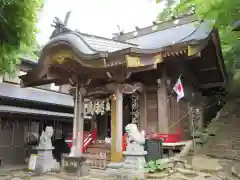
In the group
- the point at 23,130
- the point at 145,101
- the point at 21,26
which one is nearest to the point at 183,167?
the point at 145,101

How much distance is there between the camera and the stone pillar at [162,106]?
930 cm

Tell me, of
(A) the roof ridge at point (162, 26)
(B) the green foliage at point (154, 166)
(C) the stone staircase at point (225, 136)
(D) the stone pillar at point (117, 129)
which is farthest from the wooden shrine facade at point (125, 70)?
(A) the roof ridge at point (162, 26)

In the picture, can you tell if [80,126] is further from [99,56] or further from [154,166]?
[154,166]

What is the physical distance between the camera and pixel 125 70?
8.52 metres

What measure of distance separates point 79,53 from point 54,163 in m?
4.69

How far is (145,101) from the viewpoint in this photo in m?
9.95

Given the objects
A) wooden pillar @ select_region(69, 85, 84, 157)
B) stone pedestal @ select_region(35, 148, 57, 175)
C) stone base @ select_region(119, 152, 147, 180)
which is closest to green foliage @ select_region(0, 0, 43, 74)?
wooden pillar @ select_region(69, 85, 84, 157)

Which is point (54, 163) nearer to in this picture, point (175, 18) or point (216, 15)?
point (216, 15)

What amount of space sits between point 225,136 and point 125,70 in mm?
5093

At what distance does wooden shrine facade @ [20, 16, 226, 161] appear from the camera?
311 inches

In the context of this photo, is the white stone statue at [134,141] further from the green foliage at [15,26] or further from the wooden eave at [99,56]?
the green foliage at [15,26]

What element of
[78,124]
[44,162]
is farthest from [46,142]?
[78,124]

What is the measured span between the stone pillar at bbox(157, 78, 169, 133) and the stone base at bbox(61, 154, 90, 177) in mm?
3136

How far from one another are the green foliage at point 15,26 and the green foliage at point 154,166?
520 cm
